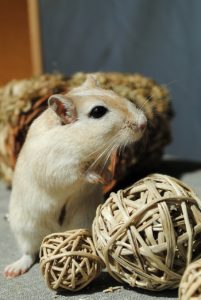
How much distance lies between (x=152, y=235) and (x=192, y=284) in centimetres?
18

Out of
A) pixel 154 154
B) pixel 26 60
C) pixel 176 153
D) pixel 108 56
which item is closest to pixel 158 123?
pixel 154 154

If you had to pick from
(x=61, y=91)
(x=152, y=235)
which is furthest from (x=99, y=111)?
(x=61, y=91)

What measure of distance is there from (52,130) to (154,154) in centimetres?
115

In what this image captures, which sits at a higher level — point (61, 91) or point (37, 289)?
point (61, 91)

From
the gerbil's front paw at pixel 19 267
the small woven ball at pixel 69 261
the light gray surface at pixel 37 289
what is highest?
the small woven ball at pixel 69 261

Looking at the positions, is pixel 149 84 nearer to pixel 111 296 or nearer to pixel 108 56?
pixel 108 56

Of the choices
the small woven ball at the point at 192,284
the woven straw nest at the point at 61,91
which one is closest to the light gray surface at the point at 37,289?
the small woven ball at the point at 192,284

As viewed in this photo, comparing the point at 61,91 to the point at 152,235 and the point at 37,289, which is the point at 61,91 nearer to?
the point at 37,289

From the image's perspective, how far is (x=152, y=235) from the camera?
121cm

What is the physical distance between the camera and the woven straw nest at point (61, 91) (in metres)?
2.24

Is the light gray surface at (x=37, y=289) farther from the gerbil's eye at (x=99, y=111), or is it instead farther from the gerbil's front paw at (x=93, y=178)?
the gerbil's eye at (x=99, y=111)

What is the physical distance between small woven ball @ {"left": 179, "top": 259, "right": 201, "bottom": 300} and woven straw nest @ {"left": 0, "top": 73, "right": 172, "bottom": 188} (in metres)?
1.09

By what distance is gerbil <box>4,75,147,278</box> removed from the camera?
142cm

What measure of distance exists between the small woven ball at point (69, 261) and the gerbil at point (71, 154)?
0.60 feet
